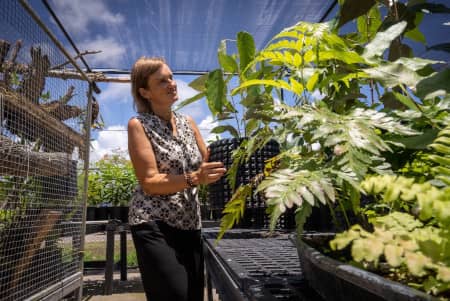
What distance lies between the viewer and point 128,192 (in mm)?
5258

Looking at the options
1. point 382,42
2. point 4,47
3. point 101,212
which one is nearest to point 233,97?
point 382,42

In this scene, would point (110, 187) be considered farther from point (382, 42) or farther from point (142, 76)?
point (382, 42)

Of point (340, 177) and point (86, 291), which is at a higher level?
point (340, 177)

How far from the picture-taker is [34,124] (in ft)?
6.46

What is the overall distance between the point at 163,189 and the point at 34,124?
3.74 feet

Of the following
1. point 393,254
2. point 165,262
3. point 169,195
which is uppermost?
point 169,195

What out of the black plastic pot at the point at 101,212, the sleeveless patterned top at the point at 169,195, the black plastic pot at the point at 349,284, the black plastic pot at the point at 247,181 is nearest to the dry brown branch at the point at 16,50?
the sleeveless patterned top at the point at 169,195

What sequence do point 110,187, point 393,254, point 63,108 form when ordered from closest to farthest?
point 393,254 < point 63,108 < point 110,187

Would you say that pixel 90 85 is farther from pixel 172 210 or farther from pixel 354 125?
pixel 354 125

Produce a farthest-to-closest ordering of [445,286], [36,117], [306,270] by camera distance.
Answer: [36,117]
[306,270]
[445,286]

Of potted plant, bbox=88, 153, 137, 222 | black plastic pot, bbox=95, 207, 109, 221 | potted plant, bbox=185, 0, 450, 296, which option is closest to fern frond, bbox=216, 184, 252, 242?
potted plant, bbox=185, 0, 450, 296

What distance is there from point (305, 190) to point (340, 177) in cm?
6

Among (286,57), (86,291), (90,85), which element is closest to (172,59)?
(90,85)

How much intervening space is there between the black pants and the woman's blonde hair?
1.75 ft
